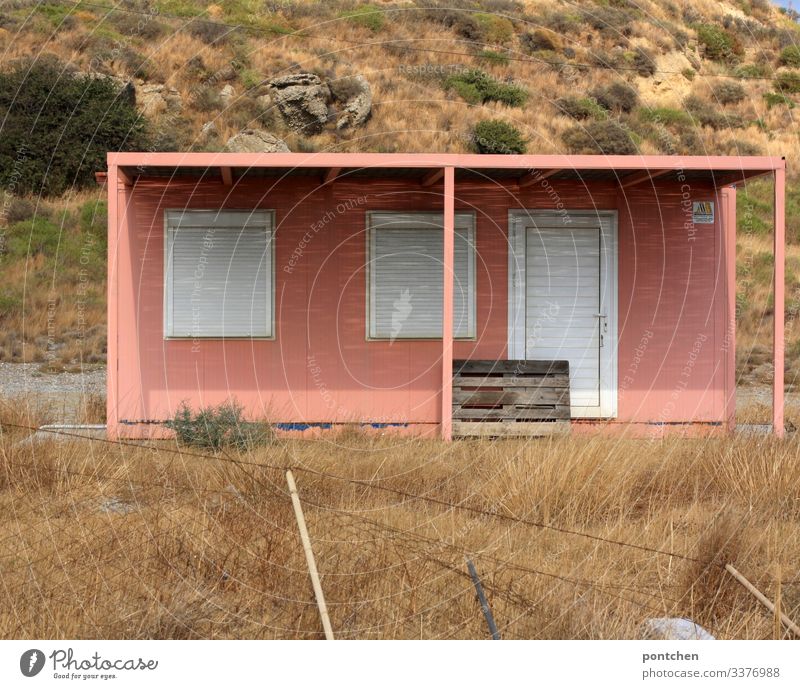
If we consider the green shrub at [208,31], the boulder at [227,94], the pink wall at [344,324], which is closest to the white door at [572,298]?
the pink wall at [344,324]

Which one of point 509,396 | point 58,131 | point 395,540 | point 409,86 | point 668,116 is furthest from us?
point 668,116

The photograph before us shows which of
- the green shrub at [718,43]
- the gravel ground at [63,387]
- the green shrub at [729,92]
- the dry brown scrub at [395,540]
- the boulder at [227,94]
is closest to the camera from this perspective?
the dry brown scrub at [395,540]

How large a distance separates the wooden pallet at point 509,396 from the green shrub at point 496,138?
16.3 meters

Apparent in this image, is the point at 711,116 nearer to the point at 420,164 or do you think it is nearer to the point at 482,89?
the point at 482,89

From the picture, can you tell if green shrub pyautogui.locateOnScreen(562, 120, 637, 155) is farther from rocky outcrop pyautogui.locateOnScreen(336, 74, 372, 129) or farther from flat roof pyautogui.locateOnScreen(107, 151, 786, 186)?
flat roof pyautogui.locateOnScreen(107, 151, 786, 186)

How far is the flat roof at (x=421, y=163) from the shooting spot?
9.38 m

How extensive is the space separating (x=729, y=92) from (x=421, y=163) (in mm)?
30325

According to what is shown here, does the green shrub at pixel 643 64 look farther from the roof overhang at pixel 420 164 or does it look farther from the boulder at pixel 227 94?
the roof overhang at pixel 420 164

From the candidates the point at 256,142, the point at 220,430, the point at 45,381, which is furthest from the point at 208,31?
the point at 220,430

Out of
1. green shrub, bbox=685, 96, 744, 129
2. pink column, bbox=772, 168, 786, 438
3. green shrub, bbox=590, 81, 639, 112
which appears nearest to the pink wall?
pink column, bbox=772, 168, 786, 438

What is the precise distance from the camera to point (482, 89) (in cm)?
3067

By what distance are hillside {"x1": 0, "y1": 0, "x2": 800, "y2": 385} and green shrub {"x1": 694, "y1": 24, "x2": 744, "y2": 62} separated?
0.43 ft
